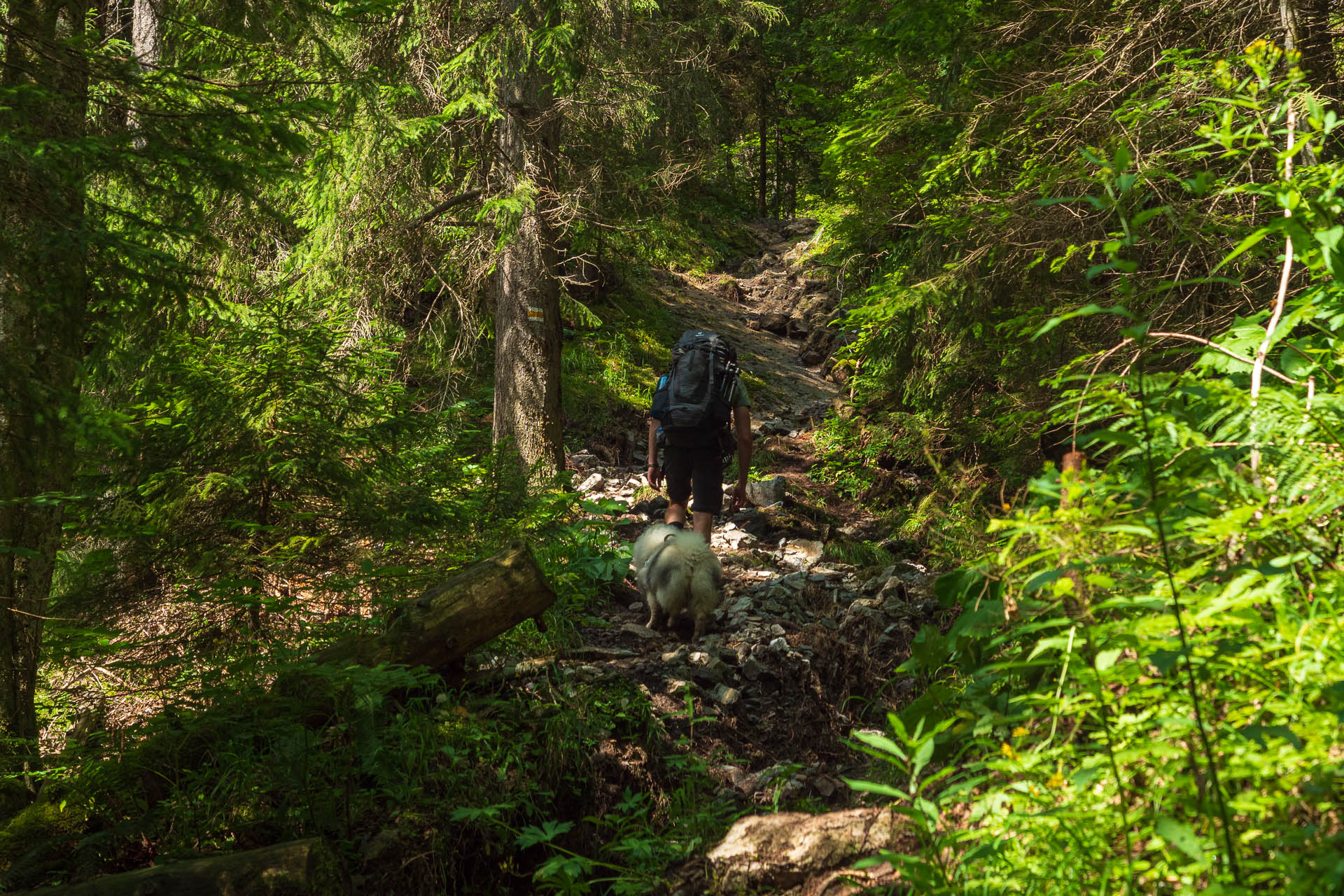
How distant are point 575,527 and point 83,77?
16.2 feet

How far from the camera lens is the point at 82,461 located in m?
4.25

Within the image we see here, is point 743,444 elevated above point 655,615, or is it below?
above

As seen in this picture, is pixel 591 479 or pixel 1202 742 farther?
pixel 591 479

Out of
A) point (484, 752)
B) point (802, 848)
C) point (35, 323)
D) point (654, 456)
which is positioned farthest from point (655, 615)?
point (35, 323)

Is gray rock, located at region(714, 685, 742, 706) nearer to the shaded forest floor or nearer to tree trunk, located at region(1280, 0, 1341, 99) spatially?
the shaded forest floor

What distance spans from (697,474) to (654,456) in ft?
1.49

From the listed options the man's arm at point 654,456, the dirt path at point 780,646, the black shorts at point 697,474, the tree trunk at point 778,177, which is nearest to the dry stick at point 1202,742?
the dirt path at point 780,646

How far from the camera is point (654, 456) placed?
732 cm

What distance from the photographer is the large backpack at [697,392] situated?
6828 millimetres

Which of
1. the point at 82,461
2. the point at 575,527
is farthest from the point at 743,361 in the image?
the point at 82,461

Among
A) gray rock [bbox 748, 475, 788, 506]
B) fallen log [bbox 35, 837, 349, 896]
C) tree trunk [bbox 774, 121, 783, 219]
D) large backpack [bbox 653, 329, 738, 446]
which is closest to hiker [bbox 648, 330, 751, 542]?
large backpack [bbox 653, 329, 738, 446]

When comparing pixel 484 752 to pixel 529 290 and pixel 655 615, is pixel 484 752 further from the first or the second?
pixel 529 290

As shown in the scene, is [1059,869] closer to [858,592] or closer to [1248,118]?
[1248,118]

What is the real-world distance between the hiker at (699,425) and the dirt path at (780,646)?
899 mm
